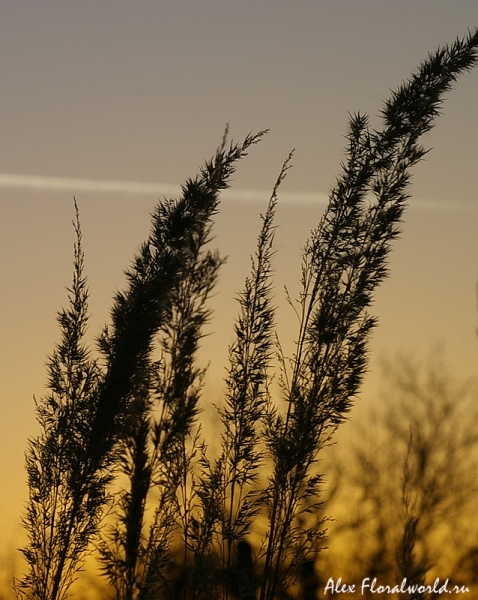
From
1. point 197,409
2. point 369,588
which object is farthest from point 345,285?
point 369,588

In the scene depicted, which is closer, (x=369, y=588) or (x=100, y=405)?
(x=100, y=405)

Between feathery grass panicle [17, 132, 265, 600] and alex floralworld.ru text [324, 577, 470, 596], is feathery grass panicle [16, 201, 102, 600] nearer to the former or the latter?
feathery grass panicle [17, 132, 265, 600]

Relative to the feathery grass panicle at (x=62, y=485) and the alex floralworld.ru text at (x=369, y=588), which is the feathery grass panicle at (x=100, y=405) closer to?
the feathery grass panicle at (x=62, y=485)

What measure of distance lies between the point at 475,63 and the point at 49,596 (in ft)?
15.8

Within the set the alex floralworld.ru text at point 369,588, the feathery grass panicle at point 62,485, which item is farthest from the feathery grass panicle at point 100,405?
the alex floralworld.ru text at point 369,588

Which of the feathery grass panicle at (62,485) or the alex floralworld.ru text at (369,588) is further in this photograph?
the alex floralworld.ru text at (369,588)

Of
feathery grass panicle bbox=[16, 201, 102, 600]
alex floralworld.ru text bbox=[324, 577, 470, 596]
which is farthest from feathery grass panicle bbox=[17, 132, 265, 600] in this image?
alex floralworld.ru text bbox=[324, 577, 470, 596]

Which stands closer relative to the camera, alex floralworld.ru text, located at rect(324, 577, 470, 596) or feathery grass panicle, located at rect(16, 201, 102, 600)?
feathery grass panicle, located at rect(16, 201, 102, 600)

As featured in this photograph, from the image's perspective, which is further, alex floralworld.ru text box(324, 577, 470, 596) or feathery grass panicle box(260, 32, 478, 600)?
alex floralworld.ru text box(324, 577, 470, 596)

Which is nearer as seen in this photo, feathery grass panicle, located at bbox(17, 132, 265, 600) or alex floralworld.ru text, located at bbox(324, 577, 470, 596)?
feathery grass panicle, located at bbox(17, 132, 265, 600)

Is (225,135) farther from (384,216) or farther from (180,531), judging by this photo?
(180,531)

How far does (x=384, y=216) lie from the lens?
244 inches

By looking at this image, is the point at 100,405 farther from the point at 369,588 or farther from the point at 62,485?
the point at 369,588

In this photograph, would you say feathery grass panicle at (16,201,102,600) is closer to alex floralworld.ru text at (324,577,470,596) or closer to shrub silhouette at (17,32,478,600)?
shrub silhouette at (17,32,478,600)
